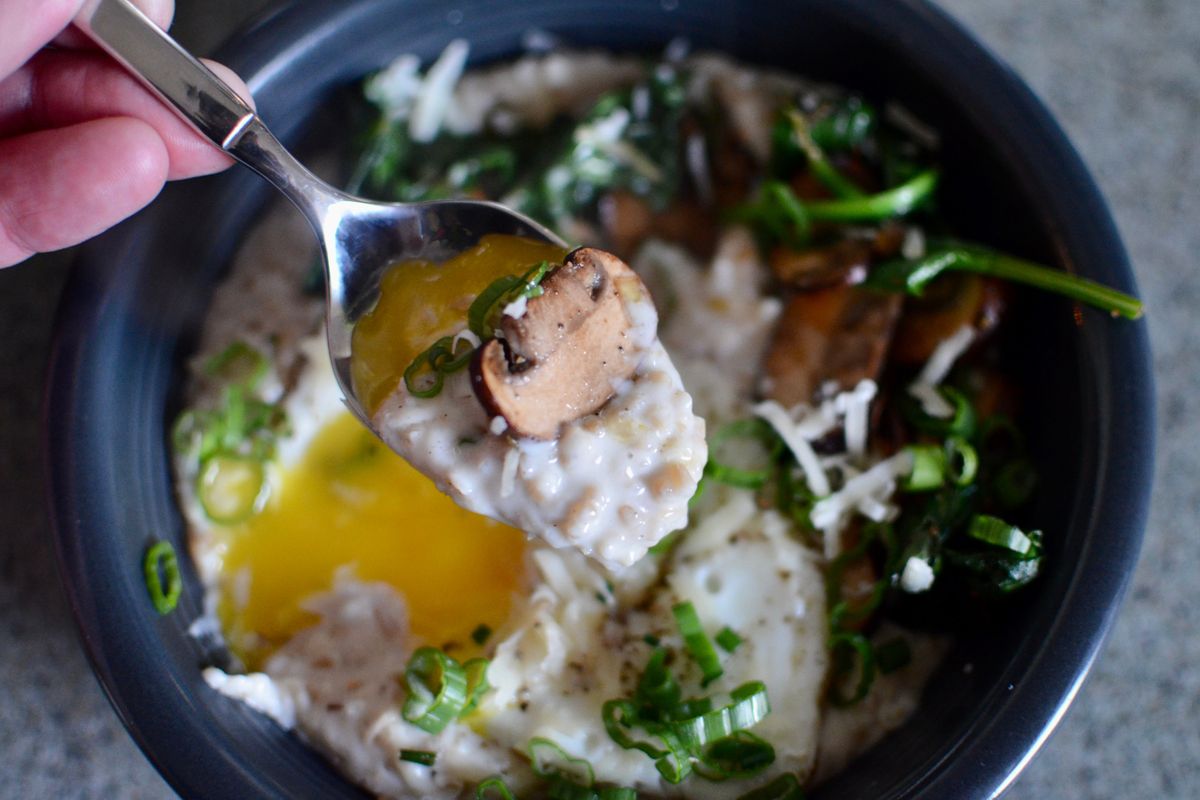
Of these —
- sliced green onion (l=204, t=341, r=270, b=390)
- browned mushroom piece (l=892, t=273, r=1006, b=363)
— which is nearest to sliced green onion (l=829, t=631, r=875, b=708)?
browned mushroom piece (l=892, t=273, r=1006, b=363)

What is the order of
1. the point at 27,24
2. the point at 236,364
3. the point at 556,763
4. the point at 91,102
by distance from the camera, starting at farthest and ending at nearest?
1. the point at 236,364
2. the point at 556,763
3. the point at 91,102
4. the point at 27,24

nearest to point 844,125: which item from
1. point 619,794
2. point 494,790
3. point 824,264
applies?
point 824,264

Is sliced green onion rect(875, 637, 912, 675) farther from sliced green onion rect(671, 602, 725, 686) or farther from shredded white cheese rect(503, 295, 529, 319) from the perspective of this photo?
shredded white cheese rect(503, 295, 529, 319)

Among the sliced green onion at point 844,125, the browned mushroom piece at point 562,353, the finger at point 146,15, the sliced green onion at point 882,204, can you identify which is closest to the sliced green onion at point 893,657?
the browned mushroom piece at point 562,353

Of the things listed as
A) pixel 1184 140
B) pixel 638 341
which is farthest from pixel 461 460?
pixel 1184 140

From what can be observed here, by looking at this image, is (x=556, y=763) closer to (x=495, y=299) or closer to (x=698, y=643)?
(x=698, y=643)

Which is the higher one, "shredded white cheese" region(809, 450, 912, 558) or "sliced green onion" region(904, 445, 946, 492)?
"sliced green onion" region(904, 445, 946, 492)
